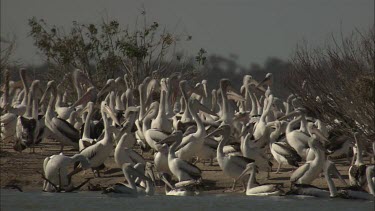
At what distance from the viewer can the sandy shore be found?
806 inches

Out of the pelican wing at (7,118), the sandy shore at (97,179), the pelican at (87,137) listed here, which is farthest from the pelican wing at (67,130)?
the pelican wing at (7,118)

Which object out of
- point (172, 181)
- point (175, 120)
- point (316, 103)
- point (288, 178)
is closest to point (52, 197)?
point (172, 181)

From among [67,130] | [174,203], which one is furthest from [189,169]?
[67,130]

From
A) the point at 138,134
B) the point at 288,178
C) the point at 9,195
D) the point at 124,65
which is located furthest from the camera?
the point at 124,65

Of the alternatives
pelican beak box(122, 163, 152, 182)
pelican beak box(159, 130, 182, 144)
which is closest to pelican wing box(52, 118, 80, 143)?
pelican beak box(159, 130, 182, 144)

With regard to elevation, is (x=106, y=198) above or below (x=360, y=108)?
below

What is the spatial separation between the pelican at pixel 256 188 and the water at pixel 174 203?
0.15 meters

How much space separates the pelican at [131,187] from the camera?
18.5 m

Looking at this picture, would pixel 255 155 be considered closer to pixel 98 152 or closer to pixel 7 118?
pixel 98 152

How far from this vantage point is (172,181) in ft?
67.2

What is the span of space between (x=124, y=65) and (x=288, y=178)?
13.9m

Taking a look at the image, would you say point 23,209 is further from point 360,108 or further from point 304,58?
point 304,58

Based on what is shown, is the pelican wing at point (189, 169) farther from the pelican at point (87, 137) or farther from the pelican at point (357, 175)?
the pelican at point (87, 137)

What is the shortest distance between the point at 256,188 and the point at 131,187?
1841 mm
